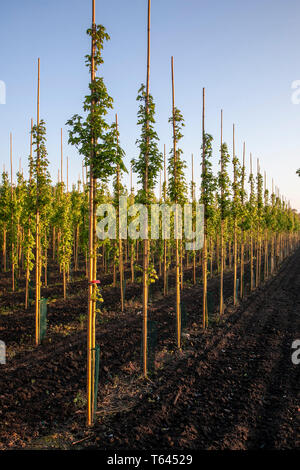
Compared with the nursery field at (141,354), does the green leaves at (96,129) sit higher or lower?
higher

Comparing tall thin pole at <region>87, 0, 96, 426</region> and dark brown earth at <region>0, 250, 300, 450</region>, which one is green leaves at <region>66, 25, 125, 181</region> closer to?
tall thin pole at <region>87, 0, 96, 426</region>

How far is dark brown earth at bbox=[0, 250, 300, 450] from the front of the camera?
5305mm

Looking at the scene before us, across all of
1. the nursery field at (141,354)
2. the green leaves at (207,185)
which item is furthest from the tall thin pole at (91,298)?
the green leaves at (207,185)

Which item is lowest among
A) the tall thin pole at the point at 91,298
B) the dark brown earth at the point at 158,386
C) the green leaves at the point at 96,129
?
the dark brown earth at the point at 158,386

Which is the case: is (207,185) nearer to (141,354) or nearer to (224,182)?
(224,182)

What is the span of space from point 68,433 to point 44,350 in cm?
449

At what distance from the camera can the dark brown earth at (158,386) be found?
5.30 metres

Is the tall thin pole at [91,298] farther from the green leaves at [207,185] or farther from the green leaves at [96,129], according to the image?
the green leaves at [207,185]

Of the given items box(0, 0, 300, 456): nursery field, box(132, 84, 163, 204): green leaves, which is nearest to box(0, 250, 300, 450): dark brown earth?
box(0, 0, 300, 456): nursery field

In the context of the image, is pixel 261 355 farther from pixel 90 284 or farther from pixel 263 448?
pixel 90 284

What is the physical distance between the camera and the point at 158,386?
7.26 m

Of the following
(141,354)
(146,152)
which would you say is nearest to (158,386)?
(141,354)
